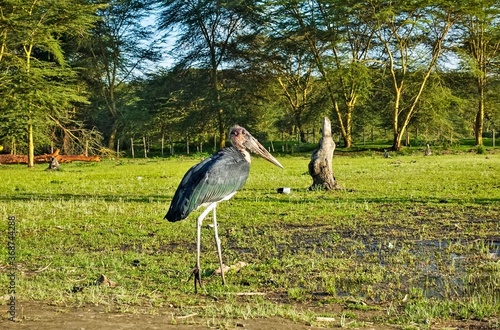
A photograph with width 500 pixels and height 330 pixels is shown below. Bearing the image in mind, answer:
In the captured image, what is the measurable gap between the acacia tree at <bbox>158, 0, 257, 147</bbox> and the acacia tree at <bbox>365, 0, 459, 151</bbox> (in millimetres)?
9824

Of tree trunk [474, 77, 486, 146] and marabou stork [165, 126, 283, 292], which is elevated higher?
tree trunk [474, 77, 486, 146]

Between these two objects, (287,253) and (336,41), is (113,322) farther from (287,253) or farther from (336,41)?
(336,41)

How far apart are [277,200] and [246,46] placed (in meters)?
30.9

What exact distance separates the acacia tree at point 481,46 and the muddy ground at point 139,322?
32885mm

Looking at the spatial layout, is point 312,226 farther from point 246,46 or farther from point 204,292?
point 246,46

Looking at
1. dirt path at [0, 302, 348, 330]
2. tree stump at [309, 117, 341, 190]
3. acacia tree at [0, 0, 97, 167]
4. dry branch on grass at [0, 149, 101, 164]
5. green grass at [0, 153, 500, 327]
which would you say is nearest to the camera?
dirt path at [0, 302, 348, 330]

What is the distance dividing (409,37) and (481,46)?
5929 millimetres

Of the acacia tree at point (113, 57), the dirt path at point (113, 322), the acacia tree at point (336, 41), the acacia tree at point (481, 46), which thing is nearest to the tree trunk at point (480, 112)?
the acacia tree at point (481, 46)

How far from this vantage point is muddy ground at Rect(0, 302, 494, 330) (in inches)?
189

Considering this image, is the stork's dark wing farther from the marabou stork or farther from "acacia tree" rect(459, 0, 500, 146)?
"acacia tree" rect(459, 0, 500, 146)

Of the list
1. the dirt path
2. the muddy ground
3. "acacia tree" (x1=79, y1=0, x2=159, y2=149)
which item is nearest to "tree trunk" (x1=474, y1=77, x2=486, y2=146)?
"acacia tree" (x1=79, y1=0, x2=159, y2=149)

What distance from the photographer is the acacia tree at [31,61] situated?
27719 mm

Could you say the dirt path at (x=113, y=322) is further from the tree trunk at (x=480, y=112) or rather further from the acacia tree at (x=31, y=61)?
the tree trunk at (x=480, y=112)

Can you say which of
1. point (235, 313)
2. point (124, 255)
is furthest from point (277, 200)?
point (235, 313)
